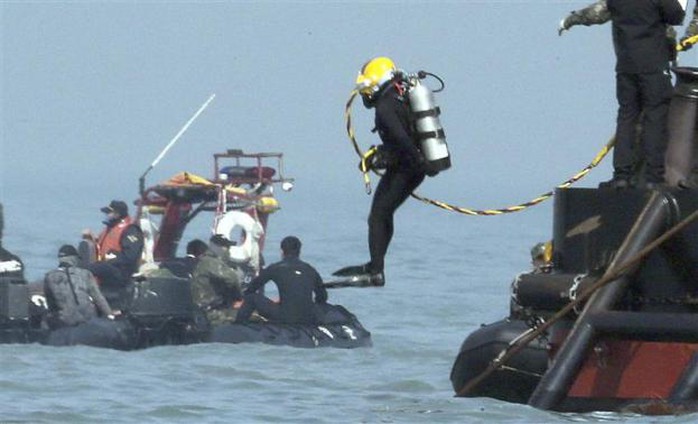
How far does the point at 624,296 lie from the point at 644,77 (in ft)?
5.19

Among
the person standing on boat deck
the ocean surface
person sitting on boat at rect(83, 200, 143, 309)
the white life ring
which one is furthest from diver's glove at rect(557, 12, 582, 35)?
the white life ring

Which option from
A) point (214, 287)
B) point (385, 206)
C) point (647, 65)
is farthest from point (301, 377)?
point (647, 65)

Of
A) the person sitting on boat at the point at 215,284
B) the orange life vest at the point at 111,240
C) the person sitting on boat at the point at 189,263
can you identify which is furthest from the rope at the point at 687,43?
the orange life vest at the point at 111,240

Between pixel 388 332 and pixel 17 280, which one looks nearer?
pixel 17 280

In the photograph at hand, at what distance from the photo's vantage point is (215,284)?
3089 cm

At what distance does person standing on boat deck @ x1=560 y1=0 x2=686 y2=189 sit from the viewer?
18.3 metres

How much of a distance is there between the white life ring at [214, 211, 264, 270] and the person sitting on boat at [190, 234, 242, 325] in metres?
2.30

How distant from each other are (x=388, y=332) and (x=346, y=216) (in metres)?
73.5

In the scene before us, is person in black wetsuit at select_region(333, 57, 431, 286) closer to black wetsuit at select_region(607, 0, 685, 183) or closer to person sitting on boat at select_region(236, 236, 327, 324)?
black wetsuit at select_region(607, 0, 685, 183)

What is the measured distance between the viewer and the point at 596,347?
18359mm

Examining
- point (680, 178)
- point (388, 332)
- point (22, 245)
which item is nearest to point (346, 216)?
point (22, 245)

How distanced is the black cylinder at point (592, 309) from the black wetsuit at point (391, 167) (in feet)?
6.24

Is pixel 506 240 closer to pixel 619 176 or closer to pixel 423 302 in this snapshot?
pixel 423 302

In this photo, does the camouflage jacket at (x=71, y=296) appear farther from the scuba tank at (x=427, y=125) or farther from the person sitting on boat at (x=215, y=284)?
the scuba tank at (x=427, y=125)
